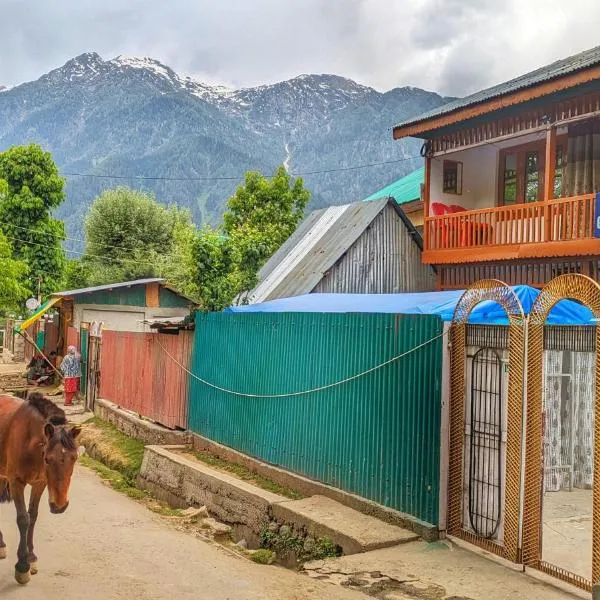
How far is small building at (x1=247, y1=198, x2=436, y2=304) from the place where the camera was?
1559 cm

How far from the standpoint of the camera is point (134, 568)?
668 cm

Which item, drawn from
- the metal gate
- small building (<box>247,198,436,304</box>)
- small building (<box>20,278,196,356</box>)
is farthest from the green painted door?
the metal gate

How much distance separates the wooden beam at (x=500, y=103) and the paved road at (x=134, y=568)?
847 centimetres

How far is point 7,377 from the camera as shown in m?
27.4

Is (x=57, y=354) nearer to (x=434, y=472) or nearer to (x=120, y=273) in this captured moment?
(x=120, y=273)

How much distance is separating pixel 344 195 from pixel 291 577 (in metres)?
183

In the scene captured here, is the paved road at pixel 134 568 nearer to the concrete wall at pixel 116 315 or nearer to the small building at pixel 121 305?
the small building at pixel 121 305

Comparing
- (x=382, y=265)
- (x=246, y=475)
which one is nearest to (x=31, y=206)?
(x=382, y=265)

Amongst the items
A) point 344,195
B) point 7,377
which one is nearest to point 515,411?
point 7,377

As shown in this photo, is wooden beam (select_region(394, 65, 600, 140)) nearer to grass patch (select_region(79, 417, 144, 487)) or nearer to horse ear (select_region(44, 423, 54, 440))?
grass patch (select_region(79, 417, 144, 487))

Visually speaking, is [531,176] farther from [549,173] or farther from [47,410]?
[47,410]

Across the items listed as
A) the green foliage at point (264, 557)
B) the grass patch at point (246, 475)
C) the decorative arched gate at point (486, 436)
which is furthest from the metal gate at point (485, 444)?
the grass patch at point (246, 475)

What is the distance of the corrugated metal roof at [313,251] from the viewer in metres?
15.6

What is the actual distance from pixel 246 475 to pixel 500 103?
301 inches
